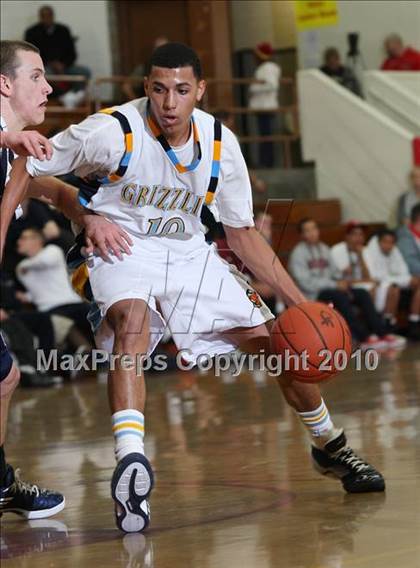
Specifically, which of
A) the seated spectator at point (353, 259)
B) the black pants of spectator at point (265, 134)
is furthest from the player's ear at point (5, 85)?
the black pants of spectator at point (265, 134)

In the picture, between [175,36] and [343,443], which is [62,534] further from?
[175,36]

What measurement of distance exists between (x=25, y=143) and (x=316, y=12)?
34.8 feet

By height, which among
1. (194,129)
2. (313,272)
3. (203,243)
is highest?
(194,129)

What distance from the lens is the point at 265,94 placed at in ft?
50.9

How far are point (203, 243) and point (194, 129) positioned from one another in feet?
1.51

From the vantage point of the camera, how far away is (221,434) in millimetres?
6578

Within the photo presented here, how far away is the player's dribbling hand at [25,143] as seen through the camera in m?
3.96

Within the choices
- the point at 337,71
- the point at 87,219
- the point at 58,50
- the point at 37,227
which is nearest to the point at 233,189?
the point at 87,219

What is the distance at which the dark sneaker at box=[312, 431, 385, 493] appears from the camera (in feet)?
15.1

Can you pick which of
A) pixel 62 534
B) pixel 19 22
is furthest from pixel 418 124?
pixel 62 534

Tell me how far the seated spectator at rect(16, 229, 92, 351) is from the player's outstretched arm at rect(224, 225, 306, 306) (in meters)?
5.85

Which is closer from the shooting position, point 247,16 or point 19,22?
point 19,22

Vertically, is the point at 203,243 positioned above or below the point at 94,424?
above

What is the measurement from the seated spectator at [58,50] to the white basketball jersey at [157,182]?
4162mm
